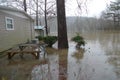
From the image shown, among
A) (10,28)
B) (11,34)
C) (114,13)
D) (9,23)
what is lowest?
(11,34)

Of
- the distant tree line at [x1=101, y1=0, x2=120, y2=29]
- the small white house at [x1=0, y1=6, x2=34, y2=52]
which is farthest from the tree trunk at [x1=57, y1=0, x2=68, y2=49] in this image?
the distant tree line at [x1=101, y1=0, x2=120, y2=29]

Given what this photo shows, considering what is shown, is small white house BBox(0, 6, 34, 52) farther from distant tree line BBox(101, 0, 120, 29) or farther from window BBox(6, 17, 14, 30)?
distant tree line BBox(101, 0, 120, 29)

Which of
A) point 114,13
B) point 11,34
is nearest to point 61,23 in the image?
point 11,34

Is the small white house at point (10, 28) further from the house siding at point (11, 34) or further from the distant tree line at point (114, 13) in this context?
the distant tree line at point (114, 13)

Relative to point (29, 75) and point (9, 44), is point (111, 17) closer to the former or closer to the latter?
point (9, 44)

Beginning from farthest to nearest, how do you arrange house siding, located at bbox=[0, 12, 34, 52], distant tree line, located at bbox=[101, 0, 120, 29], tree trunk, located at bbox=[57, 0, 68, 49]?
1. distant tree line, located at bbox=[101, 0, 120, 29]
2. tree trunk, located at bbox=[57, 0, 68, 49]
3. house siding, located at bbox=[0, 12, 34, 52]

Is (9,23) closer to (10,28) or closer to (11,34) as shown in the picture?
(10,28)

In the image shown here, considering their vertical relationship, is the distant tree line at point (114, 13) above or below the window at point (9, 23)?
above

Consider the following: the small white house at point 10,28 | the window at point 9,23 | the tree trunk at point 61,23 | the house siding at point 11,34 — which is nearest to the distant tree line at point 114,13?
the house siding at point 11,34

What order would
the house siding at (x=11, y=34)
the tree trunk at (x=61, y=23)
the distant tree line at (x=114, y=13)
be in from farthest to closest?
the distant tree line at (x=114, y=13) < the tree trunk at (x=61, y=23) < the house siding at (x=11, y=34)

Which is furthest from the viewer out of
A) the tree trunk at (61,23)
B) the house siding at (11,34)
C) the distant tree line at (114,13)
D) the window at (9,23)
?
the distant tree line at (114,13)

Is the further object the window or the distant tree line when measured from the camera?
the distant tree line

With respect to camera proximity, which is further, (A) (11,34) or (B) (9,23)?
(A) (11,34)

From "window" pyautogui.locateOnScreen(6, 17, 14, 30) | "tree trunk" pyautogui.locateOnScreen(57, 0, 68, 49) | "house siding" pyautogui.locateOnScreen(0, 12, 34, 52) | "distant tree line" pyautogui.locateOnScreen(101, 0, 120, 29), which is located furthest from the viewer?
"distant tree line" pyautogui.locateOnScreen(101, 0, 120, 29)
